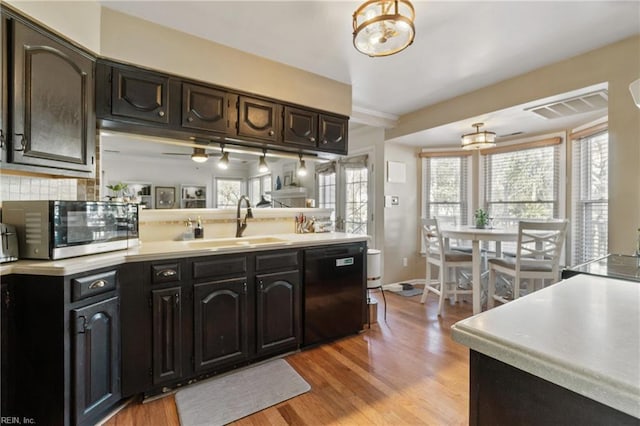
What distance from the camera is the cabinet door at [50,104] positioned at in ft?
4.85

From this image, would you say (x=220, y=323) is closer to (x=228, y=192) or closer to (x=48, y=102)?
(x=228, y=192)

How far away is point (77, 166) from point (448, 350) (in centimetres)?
306

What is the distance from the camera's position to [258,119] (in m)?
2.47

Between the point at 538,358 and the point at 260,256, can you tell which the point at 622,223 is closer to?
the point at 538,358

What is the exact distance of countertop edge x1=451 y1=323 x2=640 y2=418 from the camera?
46 cm

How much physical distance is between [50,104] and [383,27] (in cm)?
195

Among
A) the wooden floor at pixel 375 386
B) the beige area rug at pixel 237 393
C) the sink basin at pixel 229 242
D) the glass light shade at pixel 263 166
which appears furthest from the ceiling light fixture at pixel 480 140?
the beige area rug at pixel 237 393

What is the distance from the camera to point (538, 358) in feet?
1.85

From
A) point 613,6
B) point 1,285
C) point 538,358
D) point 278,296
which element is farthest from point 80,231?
point 613,6

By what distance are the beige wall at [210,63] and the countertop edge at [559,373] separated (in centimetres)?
243

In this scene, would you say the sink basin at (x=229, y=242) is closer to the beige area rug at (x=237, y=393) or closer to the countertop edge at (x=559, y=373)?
the beige area rug at (x=237, y=393)

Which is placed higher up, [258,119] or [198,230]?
[258,119]

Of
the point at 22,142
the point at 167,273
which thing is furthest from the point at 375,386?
the point at 22,142

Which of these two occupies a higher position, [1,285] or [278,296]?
[1,285]
